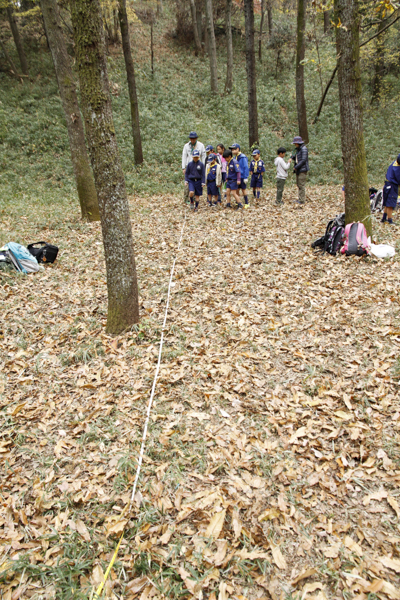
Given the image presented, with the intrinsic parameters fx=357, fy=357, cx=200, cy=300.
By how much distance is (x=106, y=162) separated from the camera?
4.17 meters

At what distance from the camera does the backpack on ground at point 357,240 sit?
682 centimetres

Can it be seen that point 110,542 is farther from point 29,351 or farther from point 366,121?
point 366,121

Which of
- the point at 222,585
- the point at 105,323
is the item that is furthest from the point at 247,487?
the point at 105,323

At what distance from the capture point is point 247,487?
2.96 meters

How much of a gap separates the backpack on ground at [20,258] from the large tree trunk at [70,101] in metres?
3.61

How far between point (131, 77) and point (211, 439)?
1660cm

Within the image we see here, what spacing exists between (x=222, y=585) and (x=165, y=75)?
1165 inches

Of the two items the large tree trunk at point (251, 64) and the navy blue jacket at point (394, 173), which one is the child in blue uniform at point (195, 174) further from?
the large tree trunk at point (251, 64)

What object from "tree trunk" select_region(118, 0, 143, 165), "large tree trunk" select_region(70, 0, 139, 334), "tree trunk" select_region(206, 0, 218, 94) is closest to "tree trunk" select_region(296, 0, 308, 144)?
"tree trunk" select_region(118, 0, 143, 165)

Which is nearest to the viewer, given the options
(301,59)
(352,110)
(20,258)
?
(352,110)

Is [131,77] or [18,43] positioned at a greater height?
[18,43]

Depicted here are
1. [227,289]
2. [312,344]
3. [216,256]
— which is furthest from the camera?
[216,256]

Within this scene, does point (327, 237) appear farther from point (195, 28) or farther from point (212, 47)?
point (195, 28)

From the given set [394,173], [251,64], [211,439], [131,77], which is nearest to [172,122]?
[131,77]
